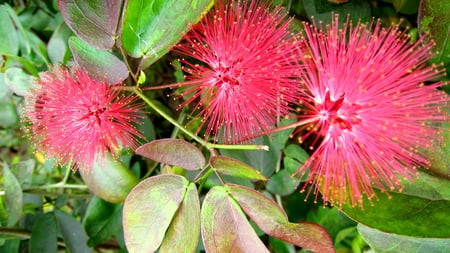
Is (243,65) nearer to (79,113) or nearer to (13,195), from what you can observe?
(79,113)

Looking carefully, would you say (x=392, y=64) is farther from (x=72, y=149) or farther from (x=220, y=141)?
(x=72, y=149)

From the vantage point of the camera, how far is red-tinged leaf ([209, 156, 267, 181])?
808 mm

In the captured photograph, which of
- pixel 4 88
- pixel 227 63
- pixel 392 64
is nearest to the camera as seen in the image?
pixel 392 64

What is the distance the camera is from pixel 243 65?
0.92m

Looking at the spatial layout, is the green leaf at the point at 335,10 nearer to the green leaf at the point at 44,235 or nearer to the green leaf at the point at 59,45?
the green leaf at the point at 59,45

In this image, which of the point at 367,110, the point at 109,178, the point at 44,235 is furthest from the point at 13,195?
the point at 367,110

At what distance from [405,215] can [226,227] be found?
0.33 meters

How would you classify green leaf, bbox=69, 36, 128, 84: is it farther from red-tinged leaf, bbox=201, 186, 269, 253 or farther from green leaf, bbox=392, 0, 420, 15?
green leaf, bbox=392, 0, 420, 15

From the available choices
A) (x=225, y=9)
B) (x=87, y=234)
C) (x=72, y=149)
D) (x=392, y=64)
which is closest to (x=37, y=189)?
Result: (x=87, y=234)

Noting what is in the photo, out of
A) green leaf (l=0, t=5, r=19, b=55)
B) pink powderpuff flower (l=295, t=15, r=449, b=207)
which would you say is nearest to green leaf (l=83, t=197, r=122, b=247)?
green leaf (l=0, t=5, r=19, b=55)

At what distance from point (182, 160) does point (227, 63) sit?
0.72 feet

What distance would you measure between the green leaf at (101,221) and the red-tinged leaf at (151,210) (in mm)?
344

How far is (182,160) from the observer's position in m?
0.86

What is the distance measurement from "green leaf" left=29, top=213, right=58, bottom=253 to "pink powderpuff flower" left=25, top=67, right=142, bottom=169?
0.24m
